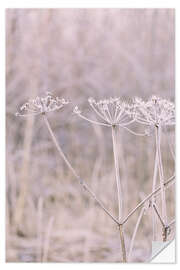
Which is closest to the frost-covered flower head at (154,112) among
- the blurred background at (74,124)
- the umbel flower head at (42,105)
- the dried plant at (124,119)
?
the dried plant at (124,119)

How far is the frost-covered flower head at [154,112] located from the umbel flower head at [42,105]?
24cm

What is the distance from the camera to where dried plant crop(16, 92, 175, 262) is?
1317 mm

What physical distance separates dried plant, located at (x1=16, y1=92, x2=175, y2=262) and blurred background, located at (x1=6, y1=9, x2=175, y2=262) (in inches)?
1.6

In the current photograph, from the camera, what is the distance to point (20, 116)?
4.92 ft

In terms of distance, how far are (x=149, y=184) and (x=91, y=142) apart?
238mm

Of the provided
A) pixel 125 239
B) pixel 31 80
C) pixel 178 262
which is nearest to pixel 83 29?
pixel 31 80

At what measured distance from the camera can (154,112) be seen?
4.25ft

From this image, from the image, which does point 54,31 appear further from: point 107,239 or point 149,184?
point 107,239

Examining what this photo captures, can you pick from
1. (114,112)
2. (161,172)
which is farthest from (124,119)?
(161,172)

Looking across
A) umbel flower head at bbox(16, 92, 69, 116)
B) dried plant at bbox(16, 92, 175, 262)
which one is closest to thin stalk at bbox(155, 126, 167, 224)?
dried plant at bbox(16, 92, 175, 262)

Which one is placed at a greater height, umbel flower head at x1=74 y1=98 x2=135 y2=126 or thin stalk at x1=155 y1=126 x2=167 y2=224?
umbel flower head at x1=74 y1=98 x2=135 y2=126

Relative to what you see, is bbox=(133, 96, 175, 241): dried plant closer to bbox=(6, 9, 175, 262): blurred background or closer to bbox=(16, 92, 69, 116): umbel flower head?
bbox=(6, 9, 175, 262): blurred background

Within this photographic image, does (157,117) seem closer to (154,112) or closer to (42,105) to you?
(154,112)

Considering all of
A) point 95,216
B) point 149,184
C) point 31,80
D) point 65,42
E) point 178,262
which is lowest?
point 178,262
